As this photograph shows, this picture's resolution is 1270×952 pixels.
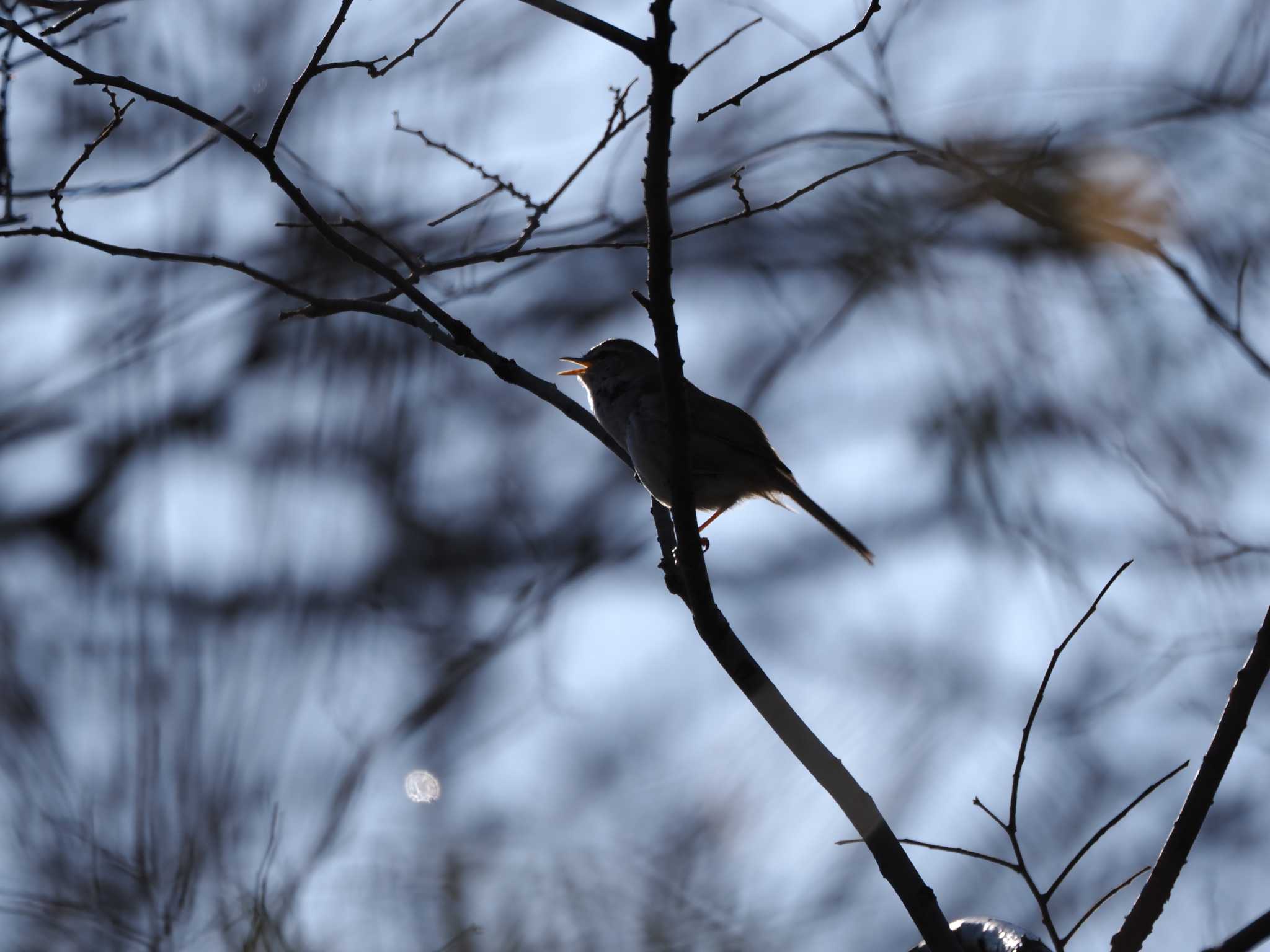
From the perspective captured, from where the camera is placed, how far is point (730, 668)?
308 cm

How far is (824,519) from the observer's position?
178 inches

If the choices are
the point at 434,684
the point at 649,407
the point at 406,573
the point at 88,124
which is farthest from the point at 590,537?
the point at 88,124

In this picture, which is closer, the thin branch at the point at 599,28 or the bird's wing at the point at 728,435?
the thin branch at the point at 599,28

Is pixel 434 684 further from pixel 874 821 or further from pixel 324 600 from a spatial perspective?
pixel 874 821

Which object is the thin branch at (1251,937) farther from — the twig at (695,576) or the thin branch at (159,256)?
the thin branch at (159,256)

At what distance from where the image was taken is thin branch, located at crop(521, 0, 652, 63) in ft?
8.04

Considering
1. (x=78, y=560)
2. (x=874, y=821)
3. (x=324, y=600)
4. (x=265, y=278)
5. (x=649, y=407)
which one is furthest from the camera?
(x=78, y=560)

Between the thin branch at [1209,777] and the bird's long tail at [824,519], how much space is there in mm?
1895

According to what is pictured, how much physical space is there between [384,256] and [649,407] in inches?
83.1

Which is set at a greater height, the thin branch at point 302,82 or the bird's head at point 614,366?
the bird's head at point 614,366

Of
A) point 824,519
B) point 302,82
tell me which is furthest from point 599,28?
point 824,519

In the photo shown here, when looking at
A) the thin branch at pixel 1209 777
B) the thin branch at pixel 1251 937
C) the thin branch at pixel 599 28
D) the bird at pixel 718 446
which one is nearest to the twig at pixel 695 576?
the thin branch at pixel 599 28

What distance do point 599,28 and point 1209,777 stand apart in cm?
217

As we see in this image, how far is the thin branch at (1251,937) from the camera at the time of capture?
1.94 metres
